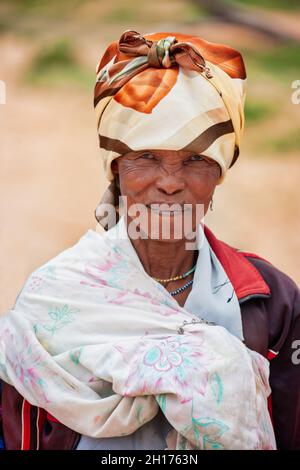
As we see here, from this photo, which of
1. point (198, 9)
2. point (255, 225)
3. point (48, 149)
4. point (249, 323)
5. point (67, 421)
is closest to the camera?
point (67, 421)

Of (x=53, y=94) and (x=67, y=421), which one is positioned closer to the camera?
(x=67, y=421)

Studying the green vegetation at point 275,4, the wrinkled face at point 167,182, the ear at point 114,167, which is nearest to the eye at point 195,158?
the wrinkled face at point 167,182

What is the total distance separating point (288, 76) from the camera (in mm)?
8992

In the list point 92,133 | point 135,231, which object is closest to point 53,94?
point 92,133

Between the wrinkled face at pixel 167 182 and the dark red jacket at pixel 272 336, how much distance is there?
0.88ft

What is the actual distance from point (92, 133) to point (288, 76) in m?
1.99

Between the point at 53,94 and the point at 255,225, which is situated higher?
the point at 53,94

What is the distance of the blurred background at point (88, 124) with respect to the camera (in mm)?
6918

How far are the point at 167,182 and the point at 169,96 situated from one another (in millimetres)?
231

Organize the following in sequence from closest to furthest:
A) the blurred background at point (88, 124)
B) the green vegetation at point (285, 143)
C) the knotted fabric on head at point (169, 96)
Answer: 1. the knotted fabric on head at point (169, 96)
2. the blurred background at point (88, 124)
3. the green vegetation at point (285, 143)

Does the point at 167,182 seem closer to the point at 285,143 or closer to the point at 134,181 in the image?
the point at 134,181

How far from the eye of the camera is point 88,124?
855cm

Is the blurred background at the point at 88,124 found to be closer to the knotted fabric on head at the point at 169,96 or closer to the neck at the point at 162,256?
the neck at the point at 162,256
